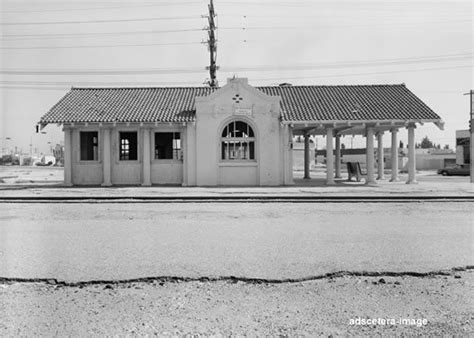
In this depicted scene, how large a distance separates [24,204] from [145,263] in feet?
35.1

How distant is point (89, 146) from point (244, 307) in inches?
810

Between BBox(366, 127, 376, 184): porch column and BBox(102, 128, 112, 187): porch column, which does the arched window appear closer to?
BBox(102, 128, 112, 187): porch column

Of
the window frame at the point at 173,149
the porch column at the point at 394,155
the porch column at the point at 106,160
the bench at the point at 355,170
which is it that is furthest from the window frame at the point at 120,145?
the porch column at the point at 394,155

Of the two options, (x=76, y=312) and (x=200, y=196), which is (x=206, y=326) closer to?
(x=76, y=312)

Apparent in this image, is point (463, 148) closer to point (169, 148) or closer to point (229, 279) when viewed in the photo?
point (169, 148)

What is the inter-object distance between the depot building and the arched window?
5 centimetres

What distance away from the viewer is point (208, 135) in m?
22.6

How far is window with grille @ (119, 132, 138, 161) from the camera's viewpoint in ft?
76.7

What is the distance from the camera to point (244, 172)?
2288cm

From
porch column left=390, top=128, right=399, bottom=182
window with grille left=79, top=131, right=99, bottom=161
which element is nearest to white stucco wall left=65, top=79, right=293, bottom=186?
window with grille left=79, top=131, right=99, bottom=161

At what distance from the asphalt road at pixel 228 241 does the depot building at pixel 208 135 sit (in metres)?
9.57

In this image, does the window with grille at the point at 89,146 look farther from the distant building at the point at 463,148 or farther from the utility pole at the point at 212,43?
the distant building at the point at 463,148

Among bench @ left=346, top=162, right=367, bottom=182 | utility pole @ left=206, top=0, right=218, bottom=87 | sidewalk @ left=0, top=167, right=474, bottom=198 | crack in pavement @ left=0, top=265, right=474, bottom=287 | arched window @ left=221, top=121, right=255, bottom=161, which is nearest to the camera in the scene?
crack in pavement @ left=0, top=265, right=474, bottom=287

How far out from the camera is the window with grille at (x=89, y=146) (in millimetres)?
23469
